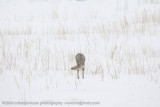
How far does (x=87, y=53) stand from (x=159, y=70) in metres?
1.51

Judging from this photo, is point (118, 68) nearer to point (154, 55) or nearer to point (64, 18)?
point (154, 55)

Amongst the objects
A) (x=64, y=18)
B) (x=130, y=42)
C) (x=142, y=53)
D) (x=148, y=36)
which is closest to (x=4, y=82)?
(x=142, y=53)

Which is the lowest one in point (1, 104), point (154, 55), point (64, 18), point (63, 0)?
point (1, 104)

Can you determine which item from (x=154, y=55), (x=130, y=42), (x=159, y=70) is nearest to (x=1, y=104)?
(x=159, y=70)

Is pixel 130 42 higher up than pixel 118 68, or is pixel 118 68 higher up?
pixel 130 42

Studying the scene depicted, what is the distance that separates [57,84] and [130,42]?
2553 millimetres

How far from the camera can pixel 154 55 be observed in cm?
393

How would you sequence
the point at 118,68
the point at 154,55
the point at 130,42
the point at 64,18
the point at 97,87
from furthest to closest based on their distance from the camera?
the point at 64,18, the point at 130,42, the point at 154,55, the point at 118,68, the point at 97,87

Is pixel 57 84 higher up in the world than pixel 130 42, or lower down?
lower down

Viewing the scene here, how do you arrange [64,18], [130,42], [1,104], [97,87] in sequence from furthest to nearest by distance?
[64,18] → [130,42] → [97,87] → [1,104]

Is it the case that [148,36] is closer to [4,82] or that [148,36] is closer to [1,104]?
[4,82]

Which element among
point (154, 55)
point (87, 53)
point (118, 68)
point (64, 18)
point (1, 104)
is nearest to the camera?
point (1, 104)

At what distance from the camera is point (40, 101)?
7.79ft

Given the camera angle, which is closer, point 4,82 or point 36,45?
point 4,82
